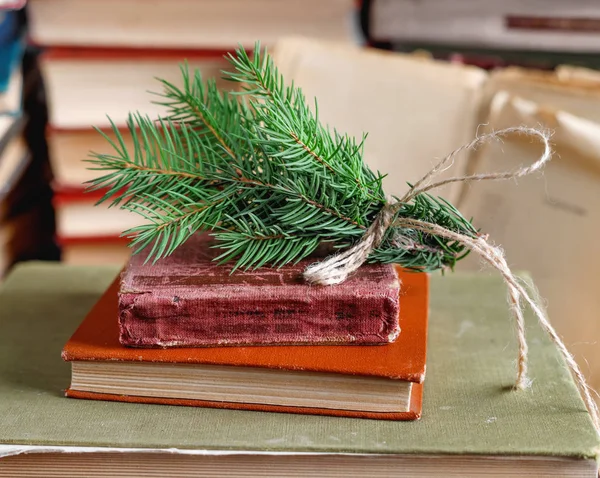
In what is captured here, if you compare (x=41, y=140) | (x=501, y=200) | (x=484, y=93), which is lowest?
(x=41, y=140)

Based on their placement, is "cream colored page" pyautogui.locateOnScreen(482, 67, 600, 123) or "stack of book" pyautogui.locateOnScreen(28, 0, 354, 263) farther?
"stack of book" pyautogui.locateOnScreen(28, 0, 354, 263)

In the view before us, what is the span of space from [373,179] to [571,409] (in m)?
0.23

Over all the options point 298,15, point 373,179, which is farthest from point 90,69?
point 373,179

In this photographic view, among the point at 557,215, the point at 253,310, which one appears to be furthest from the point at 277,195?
the point at 557,215

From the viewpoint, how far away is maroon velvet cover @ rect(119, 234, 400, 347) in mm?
500

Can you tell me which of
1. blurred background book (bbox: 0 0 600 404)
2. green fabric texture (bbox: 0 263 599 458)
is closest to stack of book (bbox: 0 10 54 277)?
blurred background book (bbox: 0 0 600 404)

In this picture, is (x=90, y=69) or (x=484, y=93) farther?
(x=90, y=69)

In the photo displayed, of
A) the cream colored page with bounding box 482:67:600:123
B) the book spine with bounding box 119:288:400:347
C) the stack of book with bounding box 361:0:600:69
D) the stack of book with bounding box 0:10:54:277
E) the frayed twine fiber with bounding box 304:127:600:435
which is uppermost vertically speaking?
the stack of book with bounding box 361:0:600:69

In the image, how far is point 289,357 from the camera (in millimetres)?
498

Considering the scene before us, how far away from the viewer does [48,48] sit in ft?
3.81

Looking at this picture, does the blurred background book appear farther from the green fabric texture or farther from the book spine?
the book spine

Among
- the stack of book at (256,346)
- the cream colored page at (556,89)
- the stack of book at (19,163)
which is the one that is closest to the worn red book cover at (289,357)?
the stack of book at (256,346)

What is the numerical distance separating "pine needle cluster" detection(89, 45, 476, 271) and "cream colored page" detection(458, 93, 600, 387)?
241 mm

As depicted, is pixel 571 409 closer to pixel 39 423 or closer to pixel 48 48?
pixel 39 423
